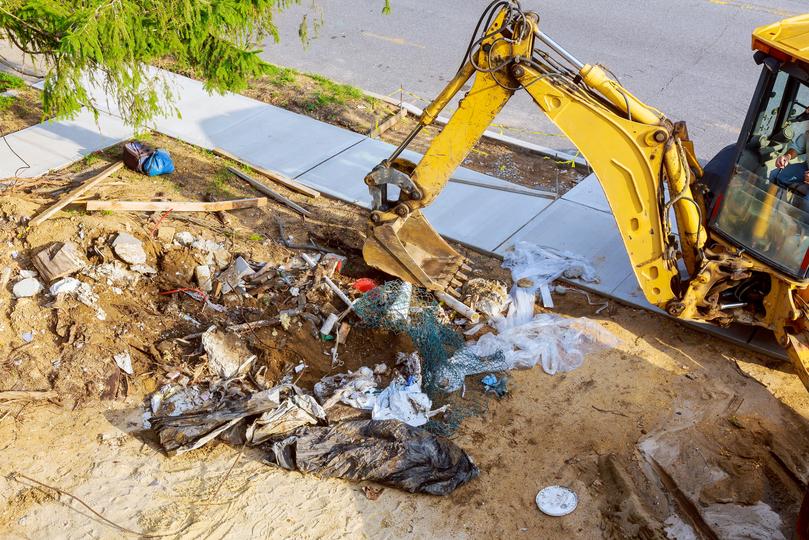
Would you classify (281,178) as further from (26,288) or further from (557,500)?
(557,500)

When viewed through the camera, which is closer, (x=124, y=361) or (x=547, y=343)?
(x=124, y=361)

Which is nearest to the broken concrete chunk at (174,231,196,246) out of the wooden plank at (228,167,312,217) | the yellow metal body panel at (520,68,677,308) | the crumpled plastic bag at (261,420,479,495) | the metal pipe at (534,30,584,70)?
the wooden plank at (228,167,312,217)

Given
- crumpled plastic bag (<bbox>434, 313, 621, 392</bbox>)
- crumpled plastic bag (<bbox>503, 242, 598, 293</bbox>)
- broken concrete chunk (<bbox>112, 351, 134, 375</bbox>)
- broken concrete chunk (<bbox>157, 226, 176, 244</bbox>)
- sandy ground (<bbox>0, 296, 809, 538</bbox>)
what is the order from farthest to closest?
crumpled plastic bag (<bbox>503, 242, 598, 293</bbox>), broken concrete chunk (<bbox>157, 226, 176, 244</bbox>), crumpled plastic bag (<bbox>434, 313, 621, 392</bbox>), broken concrete chunk (<bbox>112, 351, 134, 375</bbox>), sandy ground (<bbox>0, 296, 809, 538</bbox>)

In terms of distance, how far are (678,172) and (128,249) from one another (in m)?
5.30

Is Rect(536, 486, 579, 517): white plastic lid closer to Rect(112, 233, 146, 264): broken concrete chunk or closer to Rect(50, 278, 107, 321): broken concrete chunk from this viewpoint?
Rect(50, 278, 107, 321): broken concrete chunk

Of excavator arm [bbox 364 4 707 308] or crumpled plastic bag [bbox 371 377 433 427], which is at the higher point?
excavator arm [bbox 364 4 707 308]

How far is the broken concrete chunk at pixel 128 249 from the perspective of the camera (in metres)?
7.86

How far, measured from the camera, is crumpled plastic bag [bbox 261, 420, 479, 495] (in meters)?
6.18

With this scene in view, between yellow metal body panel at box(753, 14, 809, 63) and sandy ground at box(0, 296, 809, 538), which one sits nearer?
sandy ground at box(0, 296, 809, 538)

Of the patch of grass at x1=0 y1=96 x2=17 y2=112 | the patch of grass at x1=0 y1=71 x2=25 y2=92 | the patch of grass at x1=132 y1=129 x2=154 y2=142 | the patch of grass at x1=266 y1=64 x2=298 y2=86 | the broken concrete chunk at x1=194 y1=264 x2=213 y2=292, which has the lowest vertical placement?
the broken concrete chunk at x1=194 y1=264 x2=213 y2=292

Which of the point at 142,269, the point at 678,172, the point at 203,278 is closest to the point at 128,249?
the point at 142,269

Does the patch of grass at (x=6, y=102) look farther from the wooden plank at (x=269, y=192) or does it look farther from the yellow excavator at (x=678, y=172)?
the yellow excavator at (x=678, y=172)

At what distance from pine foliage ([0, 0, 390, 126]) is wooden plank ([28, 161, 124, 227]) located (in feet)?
3.50

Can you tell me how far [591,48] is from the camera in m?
13.4
